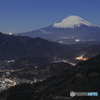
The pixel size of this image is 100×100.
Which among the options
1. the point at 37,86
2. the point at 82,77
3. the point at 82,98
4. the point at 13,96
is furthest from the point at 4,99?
the point at 37,86

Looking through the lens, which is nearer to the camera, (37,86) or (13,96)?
(13,96)

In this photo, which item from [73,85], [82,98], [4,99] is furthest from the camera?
[73,85]

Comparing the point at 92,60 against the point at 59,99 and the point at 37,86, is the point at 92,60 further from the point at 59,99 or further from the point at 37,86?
the point at 59,99

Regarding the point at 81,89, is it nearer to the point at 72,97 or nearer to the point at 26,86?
the point at 72,97

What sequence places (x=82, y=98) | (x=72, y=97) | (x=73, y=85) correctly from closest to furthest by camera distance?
(x=82, y=98) < (x=72, y=97) < (x=73, y=85)

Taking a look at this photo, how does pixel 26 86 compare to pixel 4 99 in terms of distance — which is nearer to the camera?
pixel 4 99

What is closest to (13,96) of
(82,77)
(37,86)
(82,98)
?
(82,98)

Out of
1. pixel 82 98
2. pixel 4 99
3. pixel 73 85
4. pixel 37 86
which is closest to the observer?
pixel 82 98

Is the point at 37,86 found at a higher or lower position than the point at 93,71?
lower

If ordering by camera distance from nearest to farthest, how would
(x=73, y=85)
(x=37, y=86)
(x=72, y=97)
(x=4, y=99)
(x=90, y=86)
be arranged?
(x=72, y=97), (x=4, y=99), (x=90, y=86), (x=73, y=85), (x=37, y=86)
